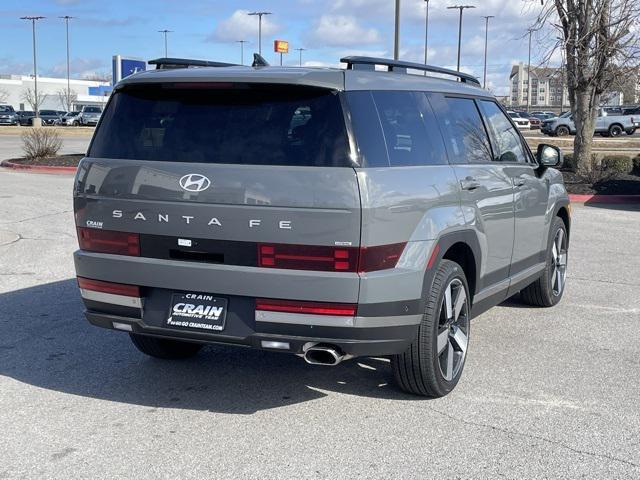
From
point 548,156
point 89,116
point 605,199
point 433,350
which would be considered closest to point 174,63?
point 433,350

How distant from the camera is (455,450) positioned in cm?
421

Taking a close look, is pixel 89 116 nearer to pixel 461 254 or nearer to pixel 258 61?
pixel 258 61

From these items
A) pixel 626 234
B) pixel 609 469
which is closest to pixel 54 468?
pixel 609 469

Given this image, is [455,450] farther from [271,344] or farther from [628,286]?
[628,286]

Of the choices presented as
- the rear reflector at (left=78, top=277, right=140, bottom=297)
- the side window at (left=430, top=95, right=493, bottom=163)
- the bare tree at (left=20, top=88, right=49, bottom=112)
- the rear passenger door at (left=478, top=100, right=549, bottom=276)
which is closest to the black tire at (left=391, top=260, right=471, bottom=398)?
the side window at (left=430, top=95, right=493, bottom=163)

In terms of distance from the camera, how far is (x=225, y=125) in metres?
4.54

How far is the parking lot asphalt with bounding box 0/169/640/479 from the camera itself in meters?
4.03

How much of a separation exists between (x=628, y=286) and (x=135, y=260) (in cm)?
574

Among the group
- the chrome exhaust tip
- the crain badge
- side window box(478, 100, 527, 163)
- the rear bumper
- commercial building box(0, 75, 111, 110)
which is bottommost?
the chrome exhaust tip

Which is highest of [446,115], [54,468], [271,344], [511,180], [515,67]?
[515,67]

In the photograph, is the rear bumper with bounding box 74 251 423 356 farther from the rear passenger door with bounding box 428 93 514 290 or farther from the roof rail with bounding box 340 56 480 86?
the roof rail with bounding box 340 56 480 86

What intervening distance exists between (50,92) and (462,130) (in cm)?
13646

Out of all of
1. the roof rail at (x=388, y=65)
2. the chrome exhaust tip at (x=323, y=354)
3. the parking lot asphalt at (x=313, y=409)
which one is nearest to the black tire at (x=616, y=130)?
the parking lot asphalt at (x=313, y=409)

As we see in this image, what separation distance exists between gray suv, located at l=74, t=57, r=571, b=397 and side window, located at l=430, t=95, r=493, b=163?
11 cm
